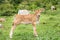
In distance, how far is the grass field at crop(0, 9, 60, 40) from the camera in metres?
12.1

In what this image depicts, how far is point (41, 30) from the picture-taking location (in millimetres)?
14352

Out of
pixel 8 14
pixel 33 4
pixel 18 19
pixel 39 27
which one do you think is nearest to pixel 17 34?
pixel 18 19

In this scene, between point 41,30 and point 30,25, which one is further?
point 30,25

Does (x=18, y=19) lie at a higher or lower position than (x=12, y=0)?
higher

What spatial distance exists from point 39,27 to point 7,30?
1924mm

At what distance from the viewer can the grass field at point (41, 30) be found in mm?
12133

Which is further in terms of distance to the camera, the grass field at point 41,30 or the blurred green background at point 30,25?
the blurred green background at point 30,25

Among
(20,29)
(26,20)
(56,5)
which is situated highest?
(26,20)

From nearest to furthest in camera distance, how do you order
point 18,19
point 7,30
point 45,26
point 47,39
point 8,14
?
1. point 47,39
2. point 18,19
3. point 7,30
4. point 45,26
5. point 8,14

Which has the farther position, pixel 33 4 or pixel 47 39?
pixel 33 4

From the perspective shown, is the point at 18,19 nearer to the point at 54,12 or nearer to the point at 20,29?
the point at 20,29

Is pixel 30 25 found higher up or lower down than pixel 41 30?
lower down

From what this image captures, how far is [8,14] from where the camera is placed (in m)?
20.9

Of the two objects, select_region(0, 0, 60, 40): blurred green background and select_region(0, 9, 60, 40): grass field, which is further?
select_region(0, 0, 60, 40): blurred green background
